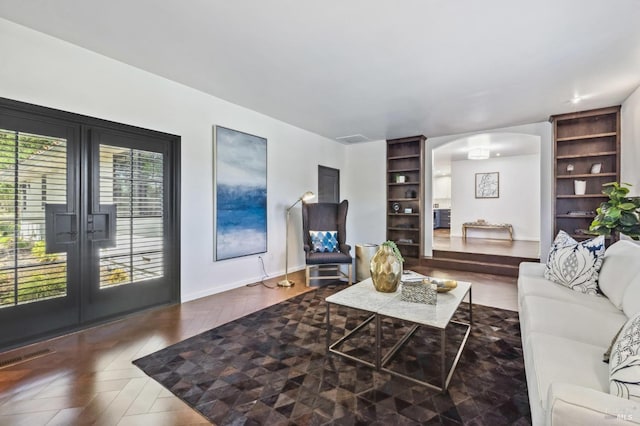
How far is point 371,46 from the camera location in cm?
249

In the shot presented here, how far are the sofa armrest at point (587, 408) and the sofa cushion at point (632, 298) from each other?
111 centimetres

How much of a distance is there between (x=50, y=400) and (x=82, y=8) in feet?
8.40

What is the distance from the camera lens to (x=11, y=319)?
2262 millimetres

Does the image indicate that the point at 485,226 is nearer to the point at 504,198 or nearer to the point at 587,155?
the point at 504,198

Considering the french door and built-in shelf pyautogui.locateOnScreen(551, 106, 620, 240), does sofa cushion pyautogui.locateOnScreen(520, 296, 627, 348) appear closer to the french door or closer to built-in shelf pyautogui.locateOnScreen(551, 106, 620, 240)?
built-in shelf pyautogui.locateOnScreen(551, 106, 620, 240)

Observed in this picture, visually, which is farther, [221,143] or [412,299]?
[221,143]

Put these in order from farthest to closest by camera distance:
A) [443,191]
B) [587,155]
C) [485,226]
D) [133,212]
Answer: [443,191], [485,226], [587,155], [133,212]

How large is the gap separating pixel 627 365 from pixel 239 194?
376 centimetres

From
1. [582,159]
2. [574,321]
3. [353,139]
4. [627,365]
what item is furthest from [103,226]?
[582,159]

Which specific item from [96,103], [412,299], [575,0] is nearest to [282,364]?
[412,299]

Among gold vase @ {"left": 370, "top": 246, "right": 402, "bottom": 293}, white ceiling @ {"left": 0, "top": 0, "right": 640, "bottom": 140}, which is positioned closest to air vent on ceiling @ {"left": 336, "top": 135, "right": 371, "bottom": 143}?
white ceiling @ {"left": 0, "top": 0, "right": 640, "bottom": 140}

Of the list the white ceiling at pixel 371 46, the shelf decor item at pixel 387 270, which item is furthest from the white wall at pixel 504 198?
the shelf decor item at pixel 387 270

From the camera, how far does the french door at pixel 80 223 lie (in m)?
2.28

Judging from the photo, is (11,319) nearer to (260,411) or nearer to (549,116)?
(260,411)
